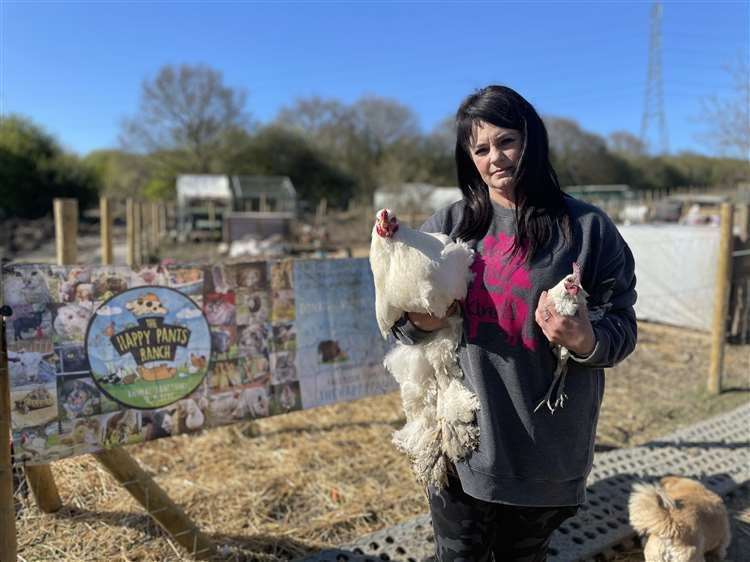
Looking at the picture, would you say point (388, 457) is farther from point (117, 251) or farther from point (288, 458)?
point (117, 251)

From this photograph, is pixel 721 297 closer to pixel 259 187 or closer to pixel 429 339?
pixel 429 339

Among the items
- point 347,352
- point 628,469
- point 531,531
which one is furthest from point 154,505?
point 628,469

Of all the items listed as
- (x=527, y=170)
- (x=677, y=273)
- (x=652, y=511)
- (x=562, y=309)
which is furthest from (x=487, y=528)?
(x=677, y=273)

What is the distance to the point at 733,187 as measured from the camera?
124ft

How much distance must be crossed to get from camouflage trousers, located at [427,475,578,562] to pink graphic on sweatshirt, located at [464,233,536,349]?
1.67 feet

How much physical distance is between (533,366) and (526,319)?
135mm

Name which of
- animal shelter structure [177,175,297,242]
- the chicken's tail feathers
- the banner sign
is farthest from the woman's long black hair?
animal shelter structure [177,175,297,242]

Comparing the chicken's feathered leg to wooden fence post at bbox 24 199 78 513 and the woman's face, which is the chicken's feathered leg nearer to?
the woman's face

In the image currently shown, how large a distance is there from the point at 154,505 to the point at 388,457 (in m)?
1.86

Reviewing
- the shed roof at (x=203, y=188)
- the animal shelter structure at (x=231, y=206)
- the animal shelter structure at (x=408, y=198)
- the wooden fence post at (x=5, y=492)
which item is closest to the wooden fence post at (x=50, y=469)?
the wooden fence post at (x=5, y=492)

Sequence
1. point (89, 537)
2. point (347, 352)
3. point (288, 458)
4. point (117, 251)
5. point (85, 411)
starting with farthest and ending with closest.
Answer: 1. point (117, 251)
2. point (288, 458)
3. point (347, 352)
4. point (89, 537)
5. point (85, 411)

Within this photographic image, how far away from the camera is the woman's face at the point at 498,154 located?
1.43 meters

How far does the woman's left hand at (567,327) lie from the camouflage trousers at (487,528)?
56 cm

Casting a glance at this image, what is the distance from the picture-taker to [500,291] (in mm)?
1409
